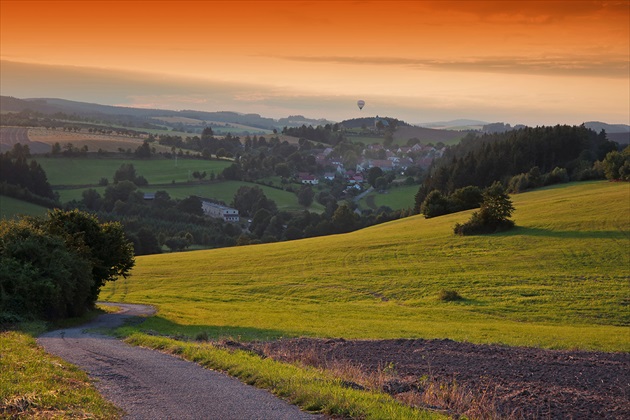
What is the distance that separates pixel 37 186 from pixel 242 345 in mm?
115780

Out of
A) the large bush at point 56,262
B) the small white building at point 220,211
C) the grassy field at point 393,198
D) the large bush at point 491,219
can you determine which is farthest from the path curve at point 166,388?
the grassy field at point 393,198

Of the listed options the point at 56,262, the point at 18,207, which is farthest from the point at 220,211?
the point at 56,262

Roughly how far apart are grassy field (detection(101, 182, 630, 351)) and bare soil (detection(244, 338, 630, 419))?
3524mm

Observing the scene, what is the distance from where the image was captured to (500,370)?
74.6ft

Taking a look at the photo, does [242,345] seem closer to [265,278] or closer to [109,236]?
[109,236]

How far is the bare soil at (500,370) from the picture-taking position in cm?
1783

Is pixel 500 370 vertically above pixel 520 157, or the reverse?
pixel 520 157

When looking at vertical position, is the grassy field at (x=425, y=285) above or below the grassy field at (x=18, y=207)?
above

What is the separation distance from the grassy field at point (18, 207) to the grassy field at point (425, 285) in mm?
43430

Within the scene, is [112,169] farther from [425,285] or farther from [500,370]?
[500,370]

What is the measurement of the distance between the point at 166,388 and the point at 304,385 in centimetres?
314

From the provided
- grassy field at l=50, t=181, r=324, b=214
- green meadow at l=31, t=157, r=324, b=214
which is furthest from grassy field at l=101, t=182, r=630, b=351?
green meadow at l=31, t=157, r=324, b=214

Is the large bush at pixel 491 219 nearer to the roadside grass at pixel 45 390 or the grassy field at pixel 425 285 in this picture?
the grassy field at pixel 425 285

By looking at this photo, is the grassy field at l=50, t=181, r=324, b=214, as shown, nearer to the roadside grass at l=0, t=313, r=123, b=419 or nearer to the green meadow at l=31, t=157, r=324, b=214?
the green meadow at l=31, t=157, r=324, b=214
